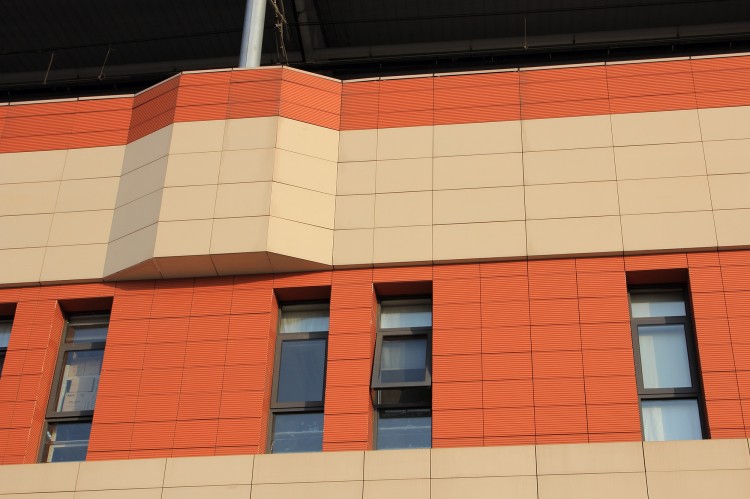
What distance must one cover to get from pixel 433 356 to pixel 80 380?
19.3ft

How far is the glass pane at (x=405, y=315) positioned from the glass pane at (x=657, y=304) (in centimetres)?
325

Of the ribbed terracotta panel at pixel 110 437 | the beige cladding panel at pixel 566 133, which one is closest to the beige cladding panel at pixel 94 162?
the ribbed terracotta panel at pixel 110 437

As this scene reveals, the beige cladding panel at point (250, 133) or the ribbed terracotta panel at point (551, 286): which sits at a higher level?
the beige cladding panel at point (250, 133)

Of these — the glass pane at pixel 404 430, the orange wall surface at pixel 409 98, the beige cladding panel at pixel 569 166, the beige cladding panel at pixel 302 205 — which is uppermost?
the orange wall surface at pixel 409 98

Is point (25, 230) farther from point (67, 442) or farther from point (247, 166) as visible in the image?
point (247, 166)

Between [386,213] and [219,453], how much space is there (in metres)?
4.73

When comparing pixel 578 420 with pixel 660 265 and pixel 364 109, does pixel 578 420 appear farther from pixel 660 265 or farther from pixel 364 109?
pixel 364 109

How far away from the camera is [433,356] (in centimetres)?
1653

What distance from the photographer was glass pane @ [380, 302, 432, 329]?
17.6 meters

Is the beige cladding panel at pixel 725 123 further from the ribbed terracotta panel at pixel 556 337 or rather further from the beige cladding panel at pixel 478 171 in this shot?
the ribbed terracotta panel at pixel 556 337

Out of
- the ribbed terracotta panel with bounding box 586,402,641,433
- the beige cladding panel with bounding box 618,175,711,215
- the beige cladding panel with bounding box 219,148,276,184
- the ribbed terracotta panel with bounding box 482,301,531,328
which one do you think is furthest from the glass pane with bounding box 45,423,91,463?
the beige cladding panel with bounding box 618,175,711,215

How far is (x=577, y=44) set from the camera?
79.2 feet

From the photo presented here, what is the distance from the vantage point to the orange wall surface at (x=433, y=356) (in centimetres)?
1574

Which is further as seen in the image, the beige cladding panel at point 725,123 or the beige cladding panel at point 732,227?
the beige cladding panel at point 725,123
